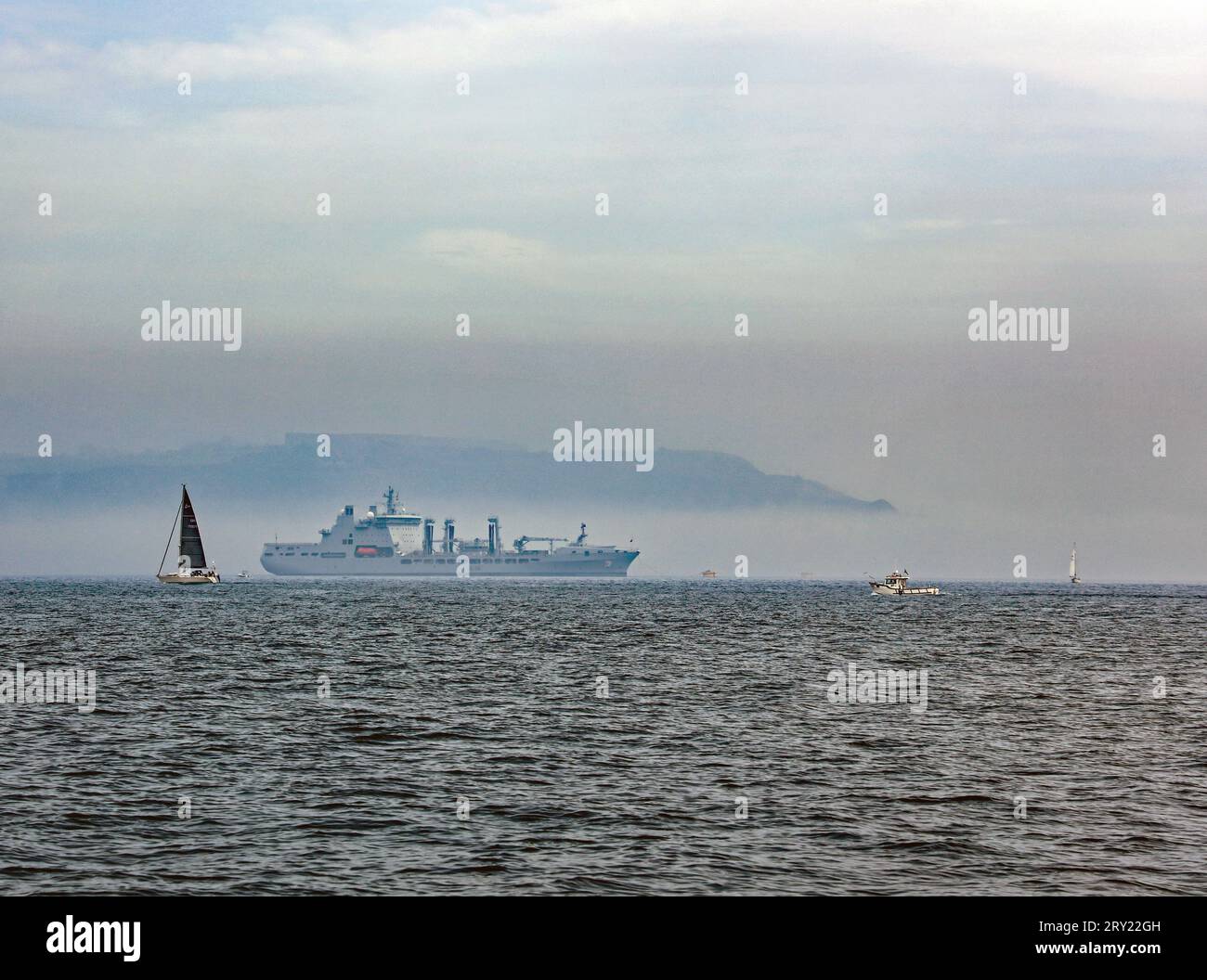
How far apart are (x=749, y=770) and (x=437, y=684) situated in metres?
21.7

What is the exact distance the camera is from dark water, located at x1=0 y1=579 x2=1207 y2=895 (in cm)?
1858

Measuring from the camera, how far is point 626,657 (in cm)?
6322

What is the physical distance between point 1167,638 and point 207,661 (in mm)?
65252

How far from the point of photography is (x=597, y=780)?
86.4 feet

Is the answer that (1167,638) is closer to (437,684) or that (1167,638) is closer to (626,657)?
(626,657)

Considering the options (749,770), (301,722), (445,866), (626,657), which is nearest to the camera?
(445,866)

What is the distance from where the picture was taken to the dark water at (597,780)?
18578 mm

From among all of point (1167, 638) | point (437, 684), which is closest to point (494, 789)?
point (437, 684)
